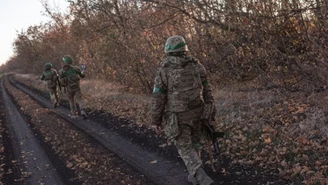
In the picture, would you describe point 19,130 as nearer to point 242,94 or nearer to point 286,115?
point 242,94

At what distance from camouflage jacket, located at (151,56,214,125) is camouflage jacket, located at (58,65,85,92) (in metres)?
7.96

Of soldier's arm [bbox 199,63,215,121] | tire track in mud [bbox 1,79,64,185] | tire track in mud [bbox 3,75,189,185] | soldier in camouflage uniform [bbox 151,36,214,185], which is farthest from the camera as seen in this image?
tire track in mud [bbox 1,79,64,185]

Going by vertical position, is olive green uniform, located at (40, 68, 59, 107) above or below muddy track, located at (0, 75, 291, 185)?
above

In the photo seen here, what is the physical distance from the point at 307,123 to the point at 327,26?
1840 millimetres

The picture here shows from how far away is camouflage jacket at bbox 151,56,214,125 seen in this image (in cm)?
490

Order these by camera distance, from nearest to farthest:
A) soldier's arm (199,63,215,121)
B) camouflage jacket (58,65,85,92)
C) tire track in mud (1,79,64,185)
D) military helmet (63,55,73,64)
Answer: soldier's arm (199,63,215,121), tire track in mud (1,79,64,185), military helmet (63,55,73,64), camouflage jacket (58,65,85,92)

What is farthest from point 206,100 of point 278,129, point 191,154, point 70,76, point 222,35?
point 70,76

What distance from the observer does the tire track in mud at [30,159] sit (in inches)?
278

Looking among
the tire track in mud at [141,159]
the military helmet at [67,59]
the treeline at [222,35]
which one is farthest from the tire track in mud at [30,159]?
the treeline at [222,35]

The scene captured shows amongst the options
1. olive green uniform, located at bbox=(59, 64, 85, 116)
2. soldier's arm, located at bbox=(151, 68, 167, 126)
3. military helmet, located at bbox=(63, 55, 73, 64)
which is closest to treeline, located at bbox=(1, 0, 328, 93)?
olive green uniform, located at bbox=(59, 64, 85, 116)

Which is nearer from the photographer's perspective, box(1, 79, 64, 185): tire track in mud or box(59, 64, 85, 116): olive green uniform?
box(1, 79, 64, 185): tire track in mud

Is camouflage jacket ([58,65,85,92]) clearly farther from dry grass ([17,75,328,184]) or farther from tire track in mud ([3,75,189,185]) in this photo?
dry grass ([17,75,328,184])

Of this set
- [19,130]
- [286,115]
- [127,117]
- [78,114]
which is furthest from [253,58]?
[19,130]

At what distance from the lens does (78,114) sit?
13.7m
